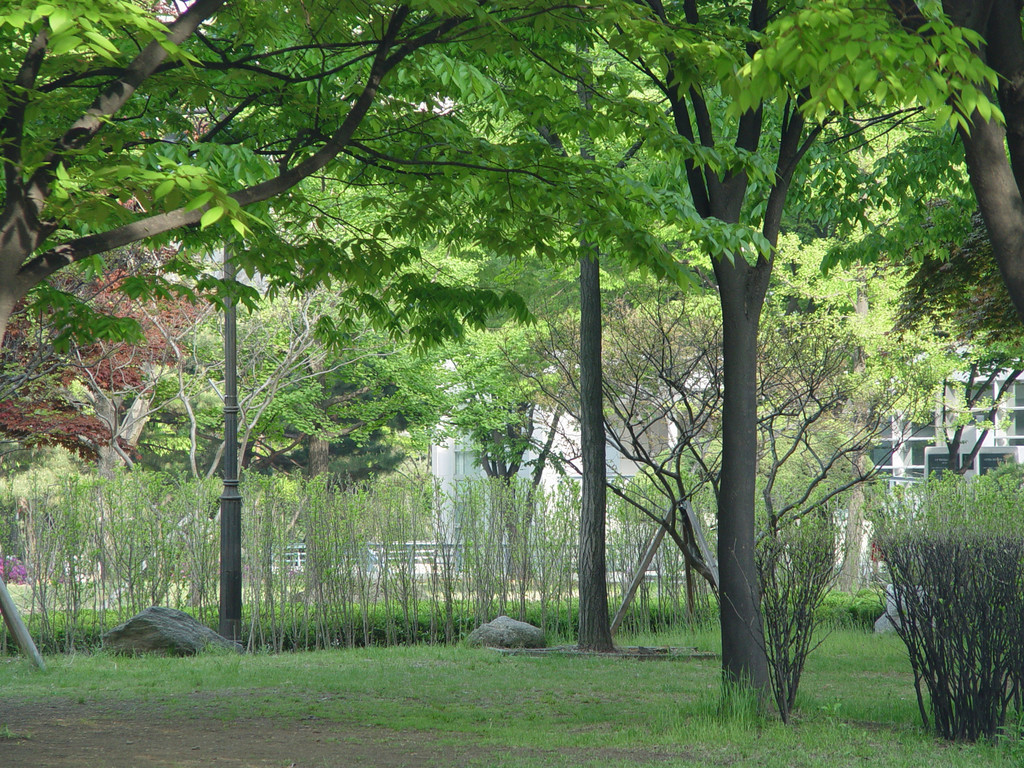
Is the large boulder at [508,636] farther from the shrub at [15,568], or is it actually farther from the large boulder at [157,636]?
the shrub at [15,568]

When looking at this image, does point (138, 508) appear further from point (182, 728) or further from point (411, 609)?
point (182, 728)

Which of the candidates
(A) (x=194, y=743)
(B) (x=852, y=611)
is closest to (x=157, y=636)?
(A) (x=194, y=743)

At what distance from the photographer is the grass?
17.1 feet

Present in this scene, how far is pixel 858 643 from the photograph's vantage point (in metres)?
10.6

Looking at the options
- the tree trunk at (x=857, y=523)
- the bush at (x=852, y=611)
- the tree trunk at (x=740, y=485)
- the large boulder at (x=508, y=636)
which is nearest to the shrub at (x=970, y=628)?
the tree trunk at (x=740, y=485)

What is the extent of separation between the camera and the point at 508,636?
34.3 feet

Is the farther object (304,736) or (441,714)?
(441,714)

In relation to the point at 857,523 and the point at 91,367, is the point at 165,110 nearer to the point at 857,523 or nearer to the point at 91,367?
the point at 91,367

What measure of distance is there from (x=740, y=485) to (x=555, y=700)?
7.60ft

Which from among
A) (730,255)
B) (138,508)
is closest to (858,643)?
(730,255)

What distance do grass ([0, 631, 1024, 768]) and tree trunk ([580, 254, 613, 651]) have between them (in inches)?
28.6

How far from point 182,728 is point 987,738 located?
5.17 meters

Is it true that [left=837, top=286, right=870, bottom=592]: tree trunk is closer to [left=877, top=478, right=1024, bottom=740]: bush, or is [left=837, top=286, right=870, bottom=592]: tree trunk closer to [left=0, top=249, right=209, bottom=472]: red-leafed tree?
[left=877, top=478, right=1024, bottom=740]: bush

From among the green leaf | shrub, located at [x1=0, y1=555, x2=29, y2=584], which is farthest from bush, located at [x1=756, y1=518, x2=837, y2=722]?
shrub, located at [x1=0, y1=555, x2=29, y2=584]
